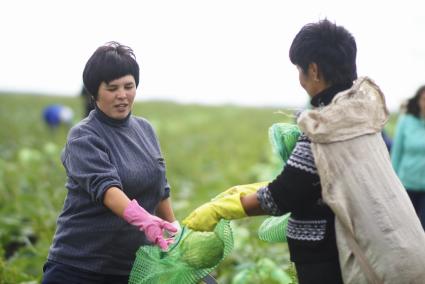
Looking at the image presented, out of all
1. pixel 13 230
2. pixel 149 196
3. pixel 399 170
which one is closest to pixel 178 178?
pixel 13 230

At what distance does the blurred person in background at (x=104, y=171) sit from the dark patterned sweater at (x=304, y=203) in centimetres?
49

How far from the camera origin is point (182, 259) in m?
2.76

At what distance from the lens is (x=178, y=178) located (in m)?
10.7

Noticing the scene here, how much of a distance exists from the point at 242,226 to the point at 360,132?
3844 mm

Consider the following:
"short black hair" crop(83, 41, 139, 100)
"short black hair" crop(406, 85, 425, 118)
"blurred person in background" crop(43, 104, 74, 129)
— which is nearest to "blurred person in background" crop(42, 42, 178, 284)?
"short black hair" crop(83, 41, 139, 100)

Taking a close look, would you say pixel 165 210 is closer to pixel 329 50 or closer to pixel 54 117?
pixel 329 50

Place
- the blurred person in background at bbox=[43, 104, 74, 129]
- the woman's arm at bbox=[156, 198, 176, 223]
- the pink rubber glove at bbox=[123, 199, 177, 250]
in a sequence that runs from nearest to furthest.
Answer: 1. the pink rubber glove at bbox=[123, 199, 177, 250]
2. the woman's arm at bbox=[156, 198, 176, 223]
3. the blurred person in background at bbox=[43, 104, 74, 129]

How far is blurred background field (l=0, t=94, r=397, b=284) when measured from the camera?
513 centimetres

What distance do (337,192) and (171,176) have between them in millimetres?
8199

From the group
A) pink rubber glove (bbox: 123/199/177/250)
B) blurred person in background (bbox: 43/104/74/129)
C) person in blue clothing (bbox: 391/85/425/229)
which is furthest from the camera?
blurred person in background (bbox: 43/104/74/129)

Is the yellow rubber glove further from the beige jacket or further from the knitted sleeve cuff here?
the beige jacket

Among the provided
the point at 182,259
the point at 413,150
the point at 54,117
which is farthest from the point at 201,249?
the point at 54,117

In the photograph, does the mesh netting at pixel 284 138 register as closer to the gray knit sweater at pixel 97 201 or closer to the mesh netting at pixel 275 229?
the mesh netting at pixel 275 229

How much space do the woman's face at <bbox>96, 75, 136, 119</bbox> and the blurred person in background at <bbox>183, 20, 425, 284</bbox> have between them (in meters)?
0.56
